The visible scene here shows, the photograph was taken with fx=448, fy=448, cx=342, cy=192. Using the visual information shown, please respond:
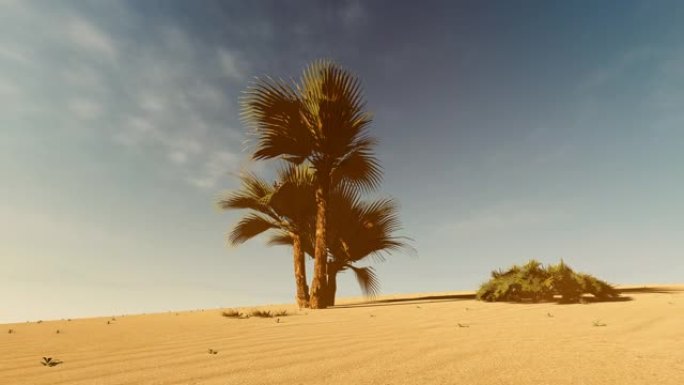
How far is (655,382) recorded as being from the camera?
95.2 inches

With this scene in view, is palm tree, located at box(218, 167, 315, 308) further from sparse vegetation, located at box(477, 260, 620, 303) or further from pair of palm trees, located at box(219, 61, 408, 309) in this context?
sparse vegetation, located at box(477, 260, 620, 303)

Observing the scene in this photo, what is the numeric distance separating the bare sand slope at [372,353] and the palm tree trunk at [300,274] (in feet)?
16.2

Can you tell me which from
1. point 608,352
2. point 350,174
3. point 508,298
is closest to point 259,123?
point 350,174

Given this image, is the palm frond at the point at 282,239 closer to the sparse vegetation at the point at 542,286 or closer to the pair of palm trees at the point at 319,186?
the pair of palm trees at the point at 319,186

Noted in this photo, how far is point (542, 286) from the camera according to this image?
7633 mm

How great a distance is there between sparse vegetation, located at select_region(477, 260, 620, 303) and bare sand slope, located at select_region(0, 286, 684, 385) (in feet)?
6.54

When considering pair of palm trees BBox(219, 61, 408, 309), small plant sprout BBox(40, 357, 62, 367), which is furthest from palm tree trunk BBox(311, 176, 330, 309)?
small plant sprout BBox(40, 357, 62, 367)

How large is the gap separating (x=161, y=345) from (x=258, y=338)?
32.8 inches

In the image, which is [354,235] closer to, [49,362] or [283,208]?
[283,208]

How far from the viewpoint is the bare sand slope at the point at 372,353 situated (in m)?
2.58

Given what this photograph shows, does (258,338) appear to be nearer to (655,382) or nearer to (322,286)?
(655,382)

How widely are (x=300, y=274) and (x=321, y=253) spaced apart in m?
1.73

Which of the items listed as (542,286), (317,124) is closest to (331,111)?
(317,124)

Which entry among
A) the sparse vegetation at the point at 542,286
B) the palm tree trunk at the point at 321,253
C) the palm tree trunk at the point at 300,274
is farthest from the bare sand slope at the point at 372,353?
the palm tree trunk at the point at 300,274
